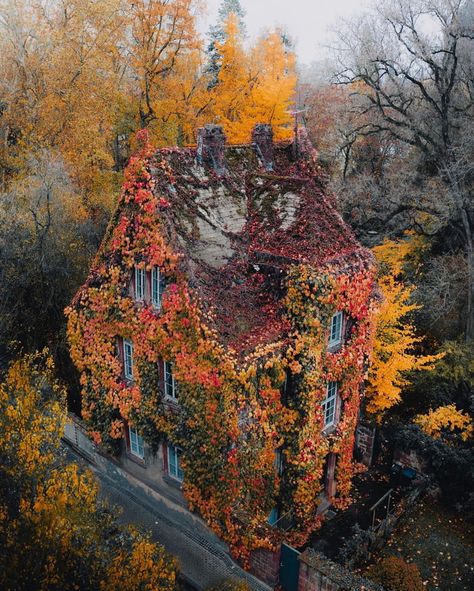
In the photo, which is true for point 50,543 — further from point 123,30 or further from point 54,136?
→ point 123,30

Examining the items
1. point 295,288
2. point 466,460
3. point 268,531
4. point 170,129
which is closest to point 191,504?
point 268,531

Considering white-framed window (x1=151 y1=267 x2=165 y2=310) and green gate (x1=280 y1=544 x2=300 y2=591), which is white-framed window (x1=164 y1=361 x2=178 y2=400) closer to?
white-framed window (x1=151 y1=267 x2=165 y2=310)

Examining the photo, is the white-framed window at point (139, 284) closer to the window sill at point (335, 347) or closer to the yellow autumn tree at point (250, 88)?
the window sill at point (335, 347)

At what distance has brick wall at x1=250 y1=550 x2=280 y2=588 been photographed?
1591 centimetres

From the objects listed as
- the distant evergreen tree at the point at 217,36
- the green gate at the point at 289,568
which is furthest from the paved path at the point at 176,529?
the distant evergreen tree at the point at 217,36

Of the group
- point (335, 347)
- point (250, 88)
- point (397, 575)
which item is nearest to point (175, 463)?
point (335, 347)

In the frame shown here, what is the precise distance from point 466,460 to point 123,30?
32361 mm

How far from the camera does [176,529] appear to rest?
742 inches

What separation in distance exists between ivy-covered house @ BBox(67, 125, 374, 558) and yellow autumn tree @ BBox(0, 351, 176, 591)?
3.64m

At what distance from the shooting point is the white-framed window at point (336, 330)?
60.5 feet

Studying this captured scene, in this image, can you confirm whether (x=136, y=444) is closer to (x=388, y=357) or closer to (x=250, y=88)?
(x=388, y=357)

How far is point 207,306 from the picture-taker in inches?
640

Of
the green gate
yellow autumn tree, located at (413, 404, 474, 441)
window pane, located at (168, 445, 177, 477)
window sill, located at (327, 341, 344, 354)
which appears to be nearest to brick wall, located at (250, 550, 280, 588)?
the green gate

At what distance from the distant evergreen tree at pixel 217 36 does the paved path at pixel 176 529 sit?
30165mm
